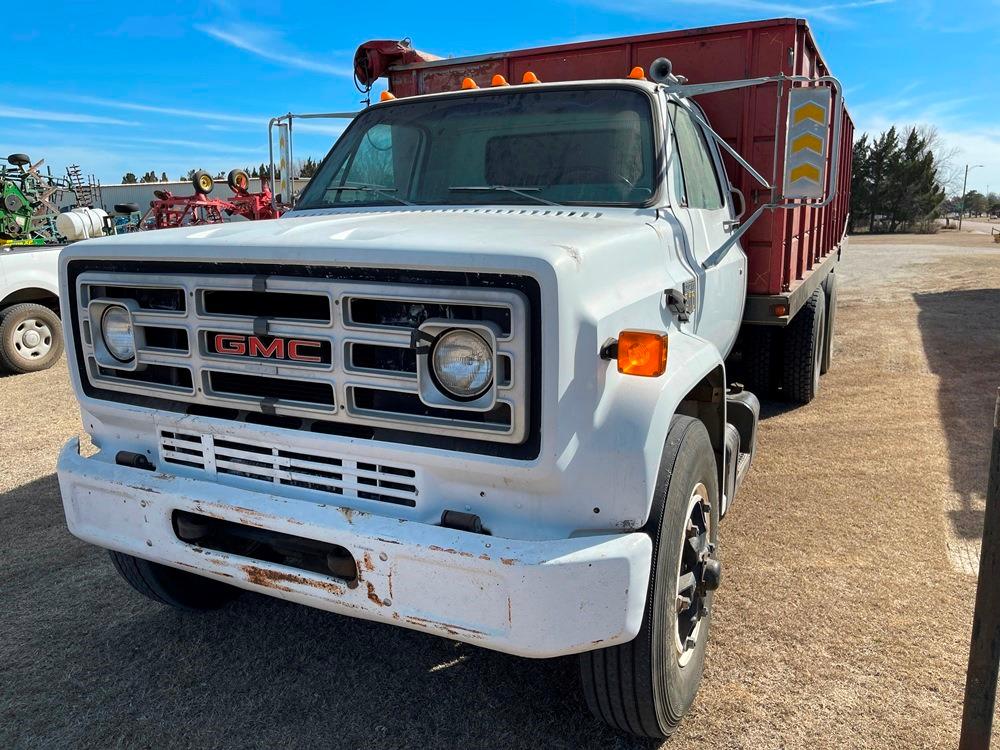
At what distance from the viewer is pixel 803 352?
6258mm

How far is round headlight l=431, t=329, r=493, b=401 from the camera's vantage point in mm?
2102

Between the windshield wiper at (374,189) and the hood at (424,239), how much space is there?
15.8 inches

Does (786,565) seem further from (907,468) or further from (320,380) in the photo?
(320,380)

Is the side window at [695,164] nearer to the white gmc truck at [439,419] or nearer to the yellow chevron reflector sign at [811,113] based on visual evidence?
the white gmc truck at [439,419]

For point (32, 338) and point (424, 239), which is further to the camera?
point (32, 338)

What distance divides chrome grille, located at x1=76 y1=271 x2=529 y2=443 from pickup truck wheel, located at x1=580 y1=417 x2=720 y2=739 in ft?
1.96

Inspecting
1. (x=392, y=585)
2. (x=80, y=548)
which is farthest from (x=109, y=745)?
(x=80, y=548)

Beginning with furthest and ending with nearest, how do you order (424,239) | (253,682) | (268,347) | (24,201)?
(24,201) → (253,682) → (268,347) → (424,239)

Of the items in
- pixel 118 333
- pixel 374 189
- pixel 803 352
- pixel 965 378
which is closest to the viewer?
pixel 118 333

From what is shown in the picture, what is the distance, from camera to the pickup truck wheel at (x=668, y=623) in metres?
2.32

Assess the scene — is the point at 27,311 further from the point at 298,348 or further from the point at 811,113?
the point at 811,113

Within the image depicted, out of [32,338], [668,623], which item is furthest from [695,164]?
[32,338]

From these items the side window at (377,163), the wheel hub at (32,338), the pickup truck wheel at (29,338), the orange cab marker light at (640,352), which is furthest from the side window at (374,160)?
the wheel hub at (32,338)

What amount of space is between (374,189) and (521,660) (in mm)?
2204
